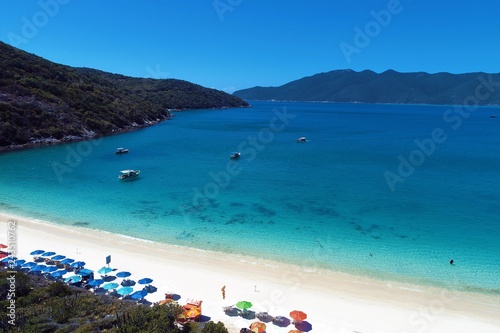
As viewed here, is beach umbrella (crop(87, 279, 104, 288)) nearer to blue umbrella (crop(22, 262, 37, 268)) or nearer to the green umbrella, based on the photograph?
blue umbrella (crop(22, 262, 37, 268))

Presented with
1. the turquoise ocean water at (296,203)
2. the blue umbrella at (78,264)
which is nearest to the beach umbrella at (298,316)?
the turquoise ocean water at (296,203)

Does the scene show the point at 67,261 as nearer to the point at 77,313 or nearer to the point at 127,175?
the point at 77,313

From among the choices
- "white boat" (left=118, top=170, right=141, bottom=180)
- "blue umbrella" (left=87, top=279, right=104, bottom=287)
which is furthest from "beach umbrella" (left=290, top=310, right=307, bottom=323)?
"white boat" (left=118, top=170, right=141, bottom=180)

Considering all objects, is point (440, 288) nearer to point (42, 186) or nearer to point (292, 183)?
point (292, 183)

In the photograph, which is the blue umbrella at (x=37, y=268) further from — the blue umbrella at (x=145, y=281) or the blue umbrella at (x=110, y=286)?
the blue umbrella at (x=145, y=281)

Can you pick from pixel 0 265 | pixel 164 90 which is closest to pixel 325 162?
pixel 0 265

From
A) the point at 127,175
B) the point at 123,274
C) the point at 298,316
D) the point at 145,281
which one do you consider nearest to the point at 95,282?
the point at 123,274
